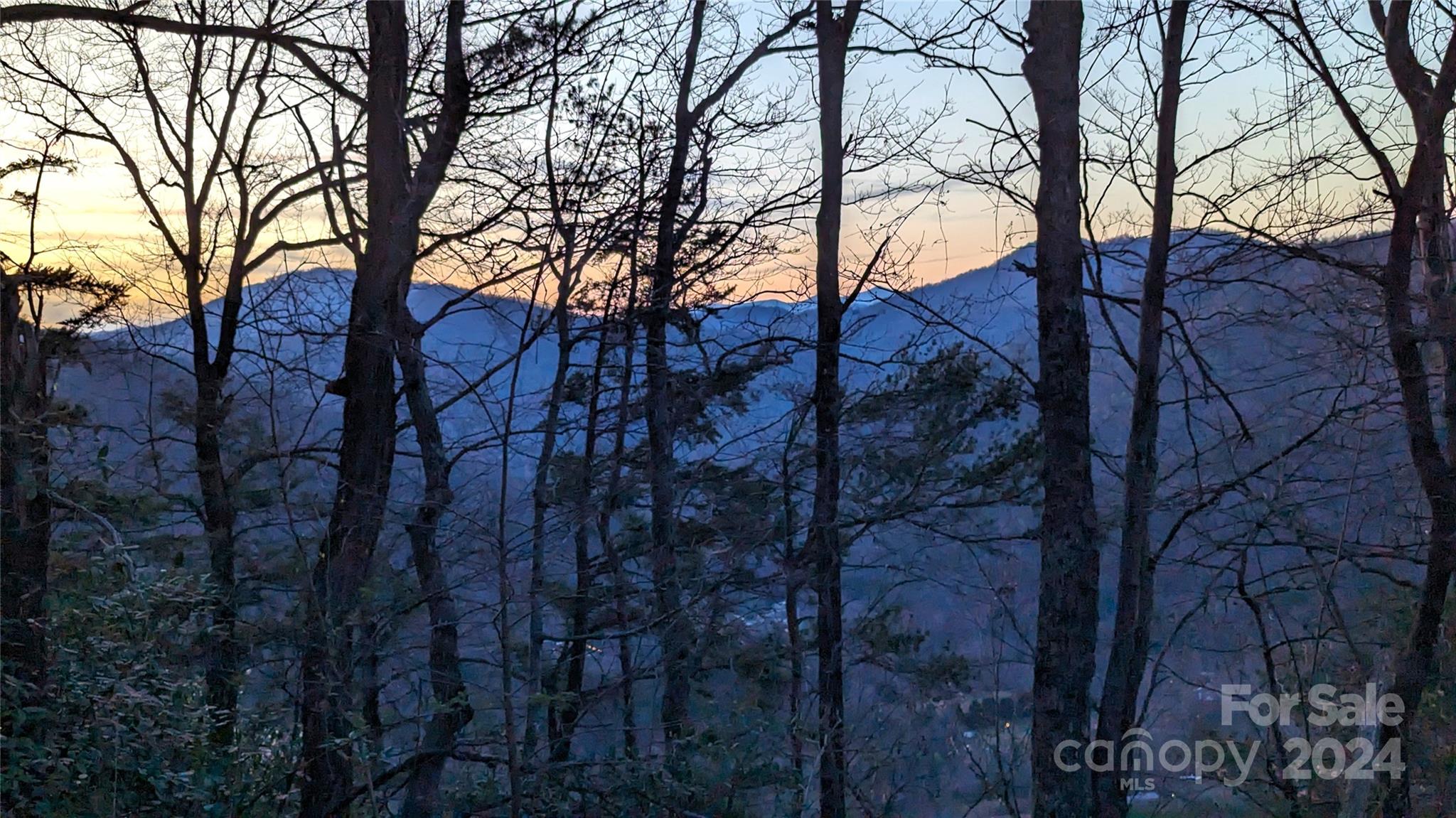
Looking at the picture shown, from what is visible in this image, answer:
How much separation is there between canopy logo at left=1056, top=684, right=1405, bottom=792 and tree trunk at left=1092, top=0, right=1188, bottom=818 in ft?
0.74

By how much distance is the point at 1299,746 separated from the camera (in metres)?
10.5

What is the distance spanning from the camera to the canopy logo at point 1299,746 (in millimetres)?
7797

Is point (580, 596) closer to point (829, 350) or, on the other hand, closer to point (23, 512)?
point (23, 512)

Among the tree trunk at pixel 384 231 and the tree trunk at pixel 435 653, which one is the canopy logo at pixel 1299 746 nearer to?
the tree trunk at pixel 435 653

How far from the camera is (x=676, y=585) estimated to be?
7.51 m

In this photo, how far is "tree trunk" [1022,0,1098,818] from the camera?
249 inches

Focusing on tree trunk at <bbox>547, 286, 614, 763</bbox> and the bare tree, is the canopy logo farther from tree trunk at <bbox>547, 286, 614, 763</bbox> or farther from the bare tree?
tree trunk at <bbox>547, 286, 614, 763</bbox>

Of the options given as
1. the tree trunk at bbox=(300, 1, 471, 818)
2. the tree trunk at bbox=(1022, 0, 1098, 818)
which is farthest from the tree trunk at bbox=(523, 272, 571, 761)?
the tree trunk at bbox=(1022, 0, 1098, 818)

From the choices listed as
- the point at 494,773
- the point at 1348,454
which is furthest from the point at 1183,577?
the point at 494,773

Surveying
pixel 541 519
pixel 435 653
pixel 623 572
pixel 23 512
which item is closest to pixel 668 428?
pixel 623 572

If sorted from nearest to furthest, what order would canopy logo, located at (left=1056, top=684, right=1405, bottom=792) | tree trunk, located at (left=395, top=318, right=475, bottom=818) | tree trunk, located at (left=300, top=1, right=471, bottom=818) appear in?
tree trunk, located at (left=395, top=318, right=475, bottom=818) → tree trunk, located at (left=300, top=1, right=471, bottom=818) → canopy logo, located at (left=1056, top=684, right=1405, bottom=792)

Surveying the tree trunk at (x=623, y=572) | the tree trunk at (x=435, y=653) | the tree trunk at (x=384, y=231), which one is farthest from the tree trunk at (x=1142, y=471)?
the tree trunk at (x=384, y=231)

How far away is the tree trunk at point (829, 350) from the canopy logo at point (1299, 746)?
244 centimetres

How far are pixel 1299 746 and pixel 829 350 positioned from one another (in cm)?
643
